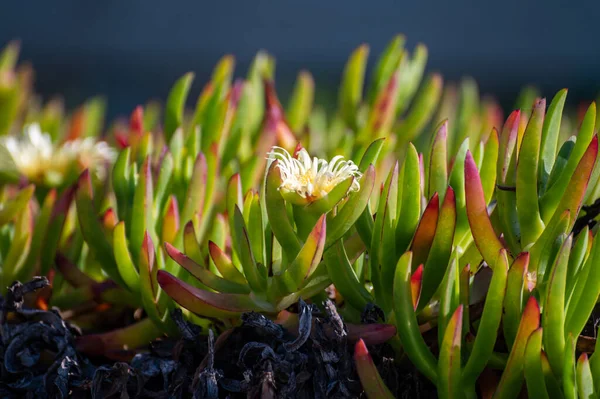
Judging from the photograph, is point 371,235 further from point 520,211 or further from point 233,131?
point 233,131

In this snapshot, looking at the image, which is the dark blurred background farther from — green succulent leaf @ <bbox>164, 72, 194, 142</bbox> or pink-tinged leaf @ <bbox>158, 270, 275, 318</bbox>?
pink-tinged leaf @ <bbox>158, 270, 275, 318</bbox>

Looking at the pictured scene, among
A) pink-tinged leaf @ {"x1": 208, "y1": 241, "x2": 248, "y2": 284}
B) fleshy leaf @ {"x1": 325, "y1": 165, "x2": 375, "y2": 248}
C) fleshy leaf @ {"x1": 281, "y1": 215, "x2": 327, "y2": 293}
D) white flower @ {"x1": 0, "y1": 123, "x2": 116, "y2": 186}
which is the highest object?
white flower @ {"x1": 0, "y1": 123, "x2": 116, "y2": 186}

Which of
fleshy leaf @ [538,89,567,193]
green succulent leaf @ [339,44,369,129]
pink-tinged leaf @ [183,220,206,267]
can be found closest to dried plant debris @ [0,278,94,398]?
pink-tinged leaf @ [183,220,206,267]

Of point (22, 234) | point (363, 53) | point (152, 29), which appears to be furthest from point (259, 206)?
point (152, 29)

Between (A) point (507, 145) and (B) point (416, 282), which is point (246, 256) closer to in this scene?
(B) point (416, 282)

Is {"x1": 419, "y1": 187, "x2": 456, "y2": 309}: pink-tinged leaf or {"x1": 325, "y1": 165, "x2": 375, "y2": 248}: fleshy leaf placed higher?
{"x1": 325, "y1": 165, "x2": 375, "y2": 248}: fleshy leaf
